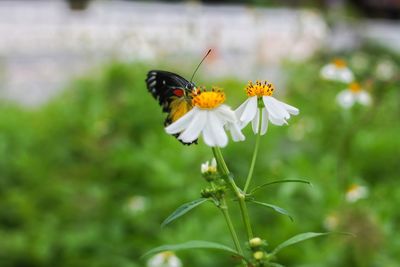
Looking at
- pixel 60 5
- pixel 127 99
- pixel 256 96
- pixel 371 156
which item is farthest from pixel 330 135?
pixel 60 5

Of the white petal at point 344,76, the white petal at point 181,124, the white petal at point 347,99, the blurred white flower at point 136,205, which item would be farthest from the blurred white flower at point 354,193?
the white petal at point 181,124

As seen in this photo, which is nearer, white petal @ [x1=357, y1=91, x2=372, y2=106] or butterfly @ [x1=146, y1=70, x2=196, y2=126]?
butterfly @ [x1=146, y1=70, x2=196, y2=126]

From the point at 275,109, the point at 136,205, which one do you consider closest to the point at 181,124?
the point at 275,109

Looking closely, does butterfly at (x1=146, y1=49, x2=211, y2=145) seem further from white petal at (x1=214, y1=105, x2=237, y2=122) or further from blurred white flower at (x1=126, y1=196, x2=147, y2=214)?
blurred white flower at (x1=126, y1=196, x2=147, y2=214)

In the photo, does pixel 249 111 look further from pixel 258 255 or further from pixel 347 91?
pixel 347 91

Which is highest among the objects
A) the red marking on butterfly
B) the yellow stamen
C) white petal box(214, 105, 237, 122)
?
the red marking on butterfly

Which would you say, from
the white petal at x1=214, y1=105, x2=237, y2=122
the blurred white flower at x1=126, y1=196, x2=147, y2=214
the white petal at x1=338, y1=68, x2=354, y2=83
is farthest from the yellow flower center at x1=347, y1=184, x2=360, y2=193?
the white petal at x1=214, y1=105, x2=237, y2=122

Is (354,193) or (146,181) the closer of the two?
(354,193)
